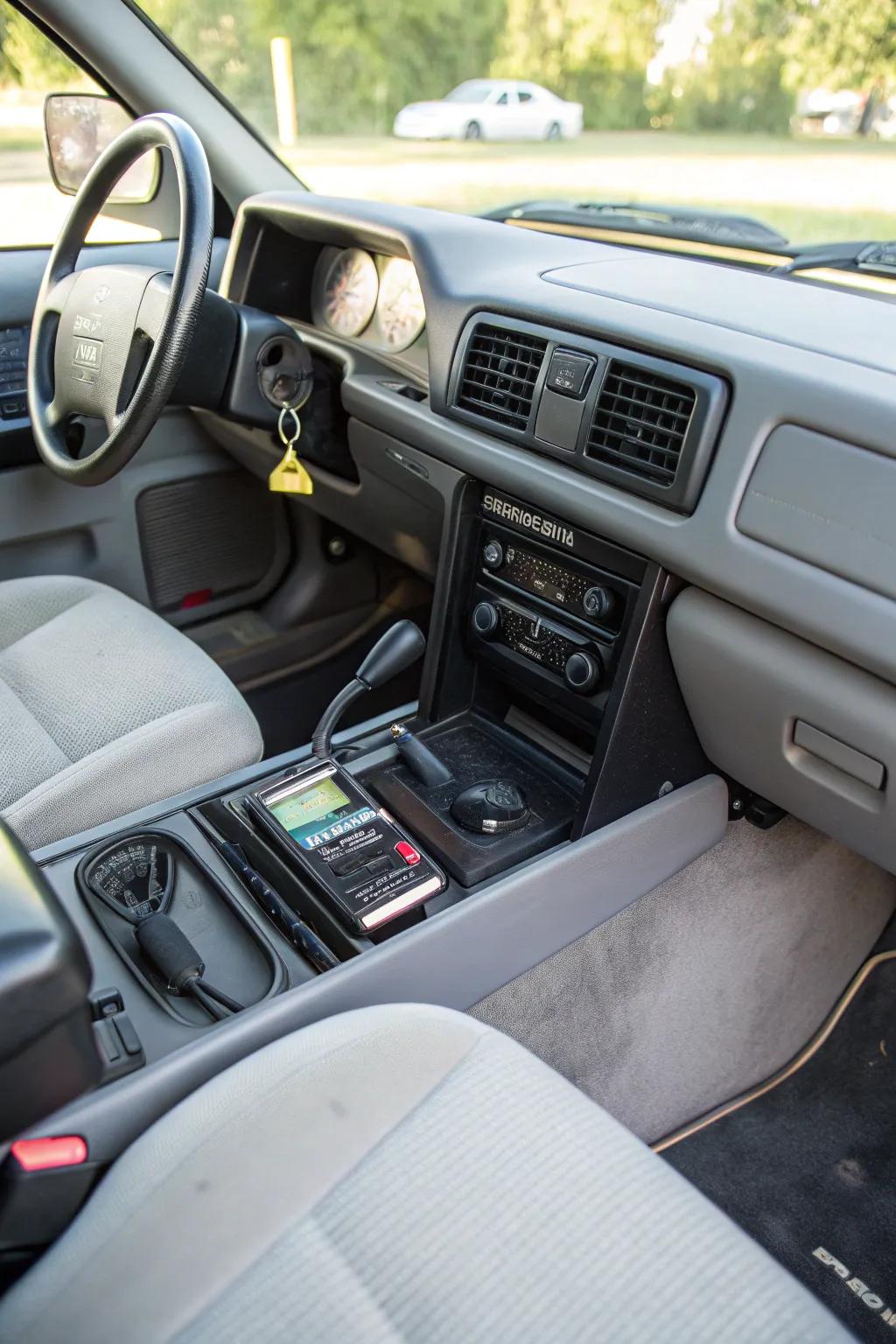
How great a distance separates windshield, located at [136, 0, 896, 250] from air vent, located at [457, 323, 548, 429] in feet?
1.80

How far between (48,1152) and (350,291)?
4.99 ft

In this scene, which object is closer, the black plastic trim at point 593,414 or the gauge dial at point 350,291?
the black plastic trim at point 593,414

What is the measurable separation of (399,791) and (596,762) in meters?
0.27

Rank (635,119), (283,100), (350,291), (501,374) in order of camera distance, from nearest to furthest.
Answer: (501,374)
(350,291)
(635,119)
(283,100)

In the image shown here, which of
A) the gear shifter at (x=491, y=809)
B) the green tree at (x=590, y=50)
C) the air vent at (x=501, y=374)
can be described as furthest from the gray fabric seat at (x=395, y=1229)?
the green tree at (x=590, y=50)

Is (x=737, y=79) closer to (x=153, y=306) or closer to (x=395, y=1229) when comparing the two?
(x=153, y=306)

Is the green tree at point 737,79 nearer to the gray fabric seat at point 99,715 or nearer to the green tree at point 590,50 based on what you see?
the green tree at point 590,50

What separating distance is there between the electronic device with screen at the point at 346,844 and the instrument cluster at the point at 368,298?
2.61 ft

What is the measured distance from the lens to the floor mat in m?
1.36

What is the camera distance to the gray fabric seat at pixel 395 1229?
73 cm

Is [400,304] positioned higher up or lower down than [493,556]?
higher up

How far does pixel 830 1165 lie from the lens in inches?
59.1

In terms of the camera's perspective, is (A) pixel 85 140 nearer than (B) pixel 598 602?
No

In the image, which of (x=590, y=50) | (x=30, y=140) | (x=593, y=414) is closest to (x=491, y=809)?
(x=593, y=414)
